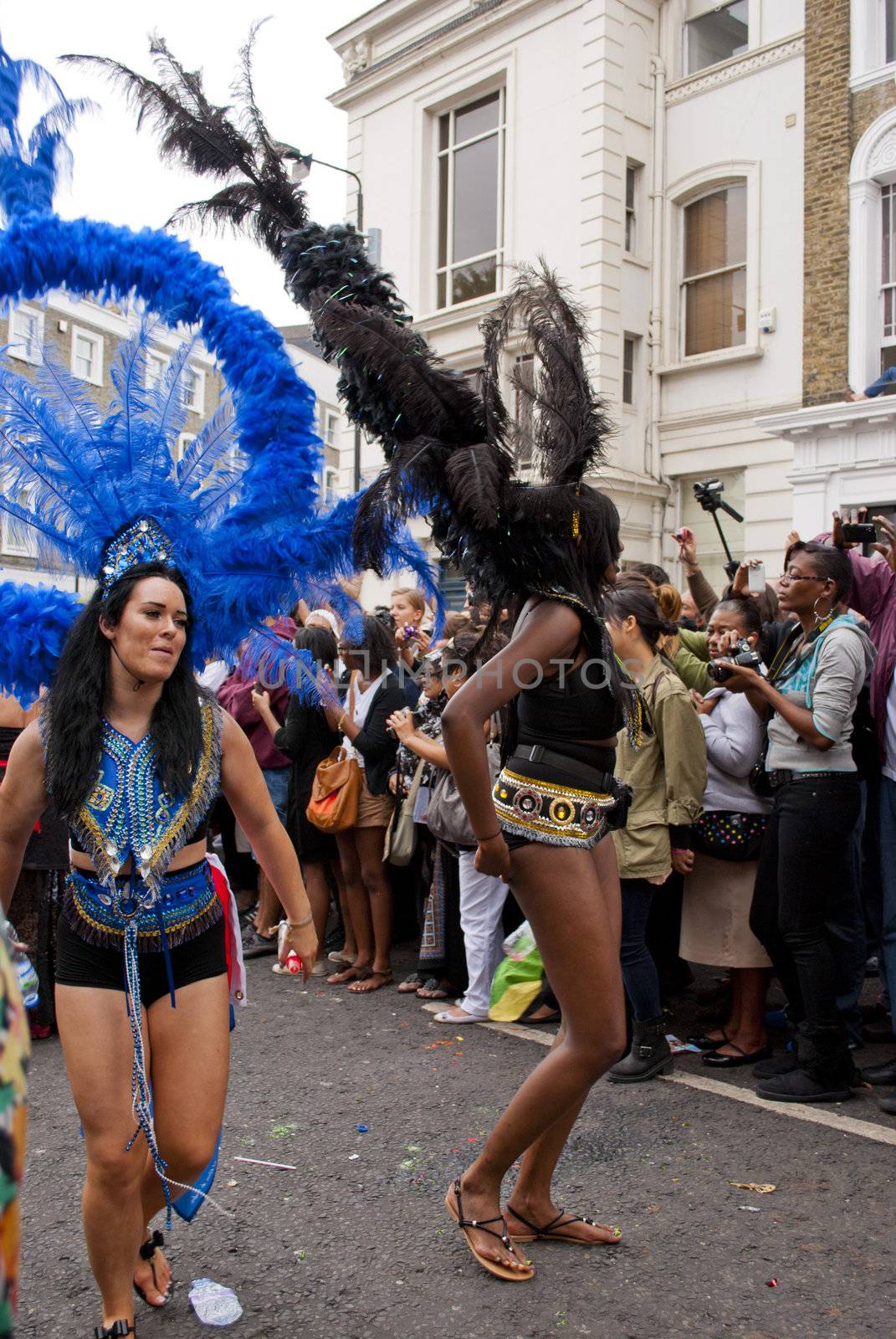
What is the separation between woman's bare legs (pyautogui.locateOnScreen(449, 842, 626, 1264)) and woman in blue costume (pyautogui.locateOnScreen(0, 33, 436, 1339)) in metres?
0.70

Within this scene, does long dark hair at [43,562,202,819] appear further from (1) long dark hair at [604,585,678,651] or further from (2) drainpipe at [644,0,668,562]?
(2) drainpipe at [644,0,668,562]

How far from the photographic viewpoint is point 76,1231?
11.1 ft

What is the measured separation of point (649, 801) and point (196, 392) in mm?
2664

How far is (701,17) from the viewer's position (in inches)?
590

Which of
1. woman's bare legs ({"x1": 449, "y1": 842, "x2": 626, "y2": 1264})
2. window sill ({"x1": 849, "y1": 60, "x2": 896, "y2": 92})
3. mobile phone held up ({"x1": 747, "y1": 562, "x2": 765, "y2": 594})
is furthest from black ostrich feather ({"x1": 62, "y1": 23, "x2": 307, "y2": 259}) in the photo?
window sill ({"x1": 849, "y1": 60, "x2": 896, "y2": 92})

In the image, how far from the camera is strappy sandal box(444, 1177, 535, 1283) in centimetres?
301

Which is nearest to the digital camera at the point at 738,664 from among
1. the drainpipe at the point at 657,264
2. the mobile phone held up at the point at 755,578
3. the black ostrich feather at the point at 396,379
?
the mobile phone held up at the point at 755,578

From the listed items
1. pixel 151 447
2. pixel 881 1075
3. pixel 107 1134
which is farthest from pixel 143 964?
pixel 881 1075

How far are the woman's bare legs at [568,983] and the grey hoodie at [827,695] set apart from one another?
5.36ft

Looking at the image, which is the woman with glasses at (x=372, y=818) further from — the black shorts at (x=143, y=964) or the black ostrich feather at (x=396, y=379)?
the black shorts at (x=143, y=964)

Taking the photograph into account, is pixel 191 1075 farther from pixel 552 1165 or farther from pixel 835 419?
pixel 835 419

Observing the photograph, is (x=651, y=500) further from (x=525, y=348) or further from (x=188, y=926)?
(x=188, y=926)

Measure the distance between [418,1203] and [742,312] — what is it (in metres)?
13.3

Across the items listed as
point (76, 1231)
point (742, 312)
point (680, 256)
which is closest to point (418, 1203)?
point (76, 1231)
